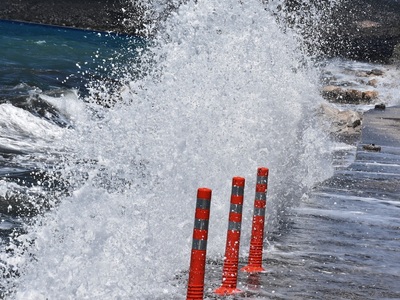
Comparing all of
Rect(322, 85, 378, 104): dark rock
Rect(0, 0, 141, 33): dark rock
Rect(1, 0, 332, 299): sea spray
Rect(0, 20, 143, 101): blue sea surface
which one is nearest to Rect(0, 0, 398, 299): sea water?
Rect(1, 0, 332, 299): sea spray

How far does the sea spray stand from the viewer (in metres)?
9.74

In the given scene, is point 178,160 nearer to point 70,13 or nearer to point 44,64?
point 44,64

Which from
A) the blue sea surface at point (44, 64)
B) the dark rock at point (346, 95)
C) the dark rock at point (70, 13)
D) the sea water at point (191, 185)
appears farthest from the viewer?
the dark rock at point (70, 13)

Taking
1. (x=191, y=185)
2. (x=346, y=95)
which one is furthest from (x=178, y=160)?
(x=346, y=95)

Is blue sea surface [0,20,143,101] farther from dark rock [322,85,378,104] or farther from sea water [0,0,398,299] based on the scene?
sea water [0,0,398,299]

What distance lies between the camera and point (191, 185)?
12.4 metres

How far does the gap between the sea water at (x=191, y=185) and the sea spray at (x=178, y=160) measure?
0.02 metres

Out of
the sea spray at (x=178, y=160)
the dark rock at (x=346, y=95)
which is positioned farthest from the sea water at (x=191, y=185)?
the dark rock at (x=346, y=95)

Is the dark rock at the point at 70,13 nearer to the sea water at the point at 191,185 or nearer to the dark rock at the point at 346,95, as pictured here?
the dark rock at the point at 346,95

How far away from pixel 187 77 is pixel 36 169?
4.33 metres

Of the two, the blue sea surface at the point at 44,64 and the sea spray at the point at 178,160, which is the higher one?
the blue sea surface at the point at 44,64

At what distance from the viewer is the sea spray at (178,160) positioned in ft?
32.0

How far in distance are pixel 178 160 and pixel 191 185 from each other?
46cm

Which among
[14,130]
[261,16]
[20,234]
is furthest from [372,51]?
[20,234]
